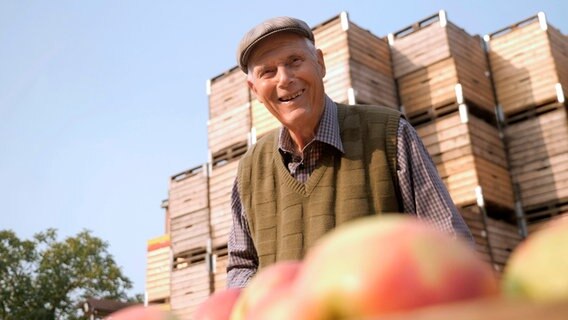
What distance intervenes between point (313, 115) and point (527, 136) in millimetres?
6923

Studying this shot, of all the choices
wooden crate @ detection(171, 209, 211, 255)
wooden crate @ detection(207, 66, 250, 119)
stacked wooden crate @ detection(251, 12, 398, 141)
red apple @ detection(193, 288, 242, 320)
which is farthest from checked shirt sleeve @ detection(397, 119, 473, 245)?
wooden crate @ detection(171, 209, 211, 255)

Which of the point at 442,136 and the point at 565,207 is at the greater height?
the point at 442,136

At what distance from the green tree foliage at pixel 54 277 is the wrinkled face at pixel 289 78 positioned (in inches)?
859

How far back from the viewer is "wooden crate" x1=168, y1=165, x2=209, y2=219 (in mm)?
9891

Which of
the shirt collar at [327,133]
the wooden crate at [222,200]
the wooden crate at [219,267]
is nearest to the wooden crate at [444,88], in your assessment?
the wooden crate at [222,200]

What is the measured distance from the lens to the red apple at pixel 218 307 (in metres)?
0.71

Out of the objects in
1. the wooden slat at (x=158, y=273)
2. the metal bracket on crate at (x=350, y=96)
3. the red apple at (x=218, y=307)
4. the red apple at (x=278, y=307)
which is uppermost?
the metal bracket on crate at (x=350, y=96)

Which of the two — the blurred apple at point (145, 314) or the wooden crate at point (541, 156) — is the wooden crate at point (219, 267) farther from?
the blurred apple at point (145, 314)

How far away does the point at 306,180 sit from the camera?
2.01 m

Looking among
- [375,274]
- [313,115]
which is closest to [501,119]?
[313,115]

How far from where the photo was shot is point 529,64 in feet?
27.3

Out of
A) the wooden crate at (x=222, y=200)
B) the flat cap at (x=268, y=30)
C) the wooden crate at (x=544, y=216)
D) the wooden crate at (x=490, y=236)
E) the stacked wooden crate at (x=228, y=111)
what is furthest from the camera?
the stacked wooden crate at (x=228, y=111)

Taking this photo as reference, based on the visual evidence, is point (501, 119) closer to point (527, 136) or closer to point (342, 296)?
point (527, 136)

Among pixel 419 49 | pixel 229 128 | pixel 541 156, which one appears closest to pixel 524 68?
pixel 541 156
